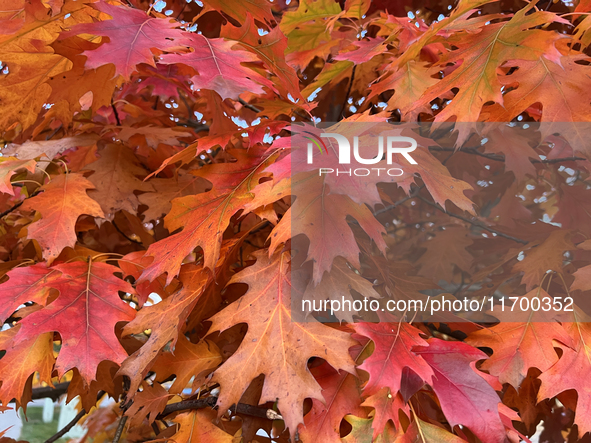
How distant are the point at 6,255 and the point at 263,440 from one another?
0.79 m

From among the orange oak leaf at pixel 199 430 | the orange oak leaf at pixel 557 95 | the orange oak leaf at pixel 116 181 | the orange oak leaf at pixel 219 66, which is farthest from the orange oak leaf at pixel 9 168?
the orange oak leaf at pixel 557 95

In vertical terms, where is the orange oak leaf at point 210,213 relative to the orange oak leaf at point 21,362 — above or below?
above

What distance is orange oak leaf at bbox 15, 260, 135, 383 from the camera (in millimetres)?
693

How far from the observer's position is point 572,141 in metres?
0.68

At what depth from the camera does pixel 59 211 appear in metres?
0.81

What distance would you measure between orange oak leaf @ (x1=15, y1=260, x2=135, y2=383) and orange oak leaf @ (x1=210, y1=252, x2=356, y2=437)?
0.19m

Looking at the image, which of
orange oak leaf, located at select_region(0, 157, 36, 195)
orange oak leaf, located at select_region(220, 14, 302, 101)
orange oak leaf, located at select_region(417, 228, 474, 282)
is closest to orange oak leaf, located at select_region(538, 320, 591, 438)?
orange oak leaf, located at select_region(417, 228, 474, 282)

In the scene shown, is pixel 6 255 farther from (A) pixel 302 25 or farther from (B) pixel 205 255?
(A) pixel 302 25

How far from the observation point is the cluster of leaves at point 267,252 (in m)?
0.62

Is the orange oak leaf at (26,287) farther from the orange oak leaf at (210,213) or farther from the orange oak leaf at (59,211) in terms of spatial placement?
the orange oak leaf at (210,213)

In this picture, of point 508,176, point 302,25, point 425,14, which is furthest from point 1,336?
point 425,14

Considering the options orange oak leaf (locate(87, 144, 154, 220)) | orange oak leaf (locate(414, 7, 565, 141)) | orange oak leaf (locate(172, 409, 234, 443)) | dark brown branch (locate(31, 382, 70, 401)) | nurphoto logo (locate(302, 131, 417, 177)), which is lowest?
dark brown branch (locate(31, 382, 70, 401))

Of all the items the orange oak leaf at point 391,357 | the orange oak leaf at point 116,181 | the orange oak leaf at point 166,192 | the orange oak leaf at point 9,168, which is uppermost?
the orange oak leaf at point 9,168

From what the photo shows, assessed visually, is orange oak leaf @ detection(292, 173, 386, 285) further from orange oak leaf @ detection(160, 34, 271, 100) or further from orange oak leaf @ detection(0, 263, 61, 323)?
orange oak leaf @ detection(0, 263, 61, 323)
